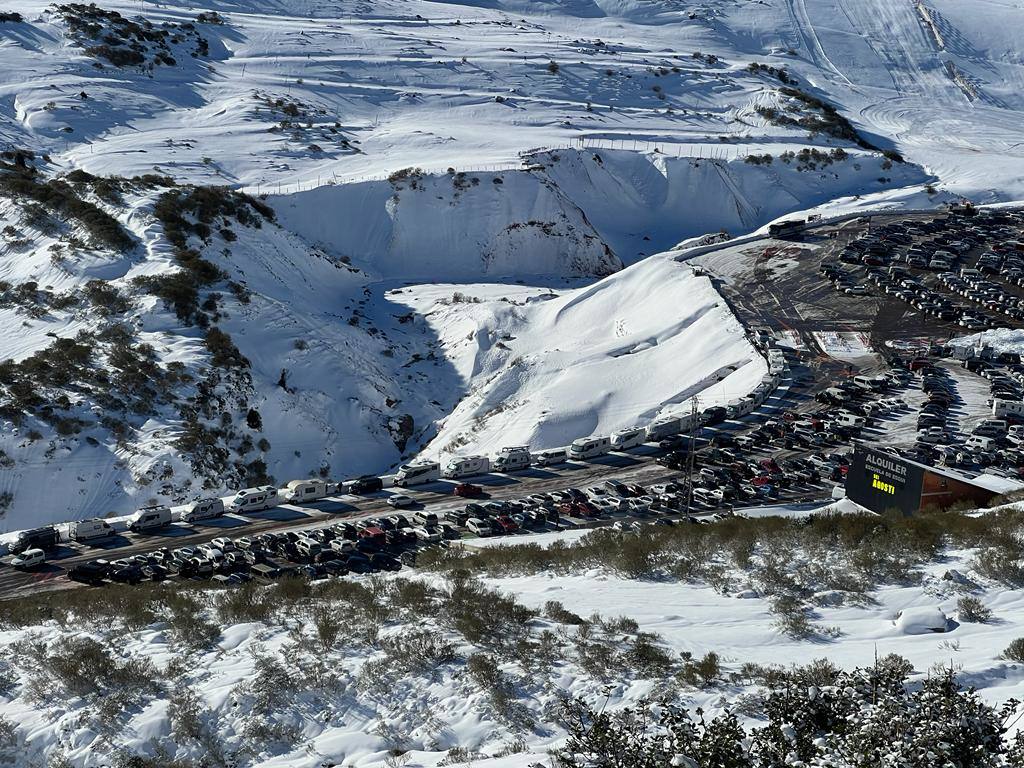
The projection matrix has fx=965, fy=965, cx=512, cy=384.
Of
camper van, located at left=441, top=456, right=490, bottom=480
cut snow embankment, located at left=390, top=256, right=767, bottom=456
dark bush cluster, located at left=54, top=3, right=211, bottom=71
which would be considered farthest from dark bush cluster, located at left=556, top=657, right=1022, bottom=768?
dark bush cluster, located at left=54, top=3, right=211, bottom=71

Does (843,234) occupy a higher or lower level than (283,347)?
higher

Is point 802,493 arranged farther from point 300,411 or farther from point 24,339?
point 24,339

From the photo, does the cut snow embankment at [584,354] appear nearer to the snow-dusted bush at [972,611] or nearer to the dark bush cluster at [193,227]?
the dark bush cluster at [193,227]

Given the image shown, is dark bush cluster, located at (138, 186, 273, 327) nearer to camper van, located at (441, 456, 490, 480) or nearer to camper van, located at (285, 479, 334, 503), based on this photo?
camper van, located at (285, 479, 334, 503)

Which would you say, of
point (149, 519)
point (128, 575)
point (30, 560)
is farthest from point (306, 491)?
point (30, 560)

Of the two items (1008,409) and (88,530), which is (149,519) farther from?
(1008,409)

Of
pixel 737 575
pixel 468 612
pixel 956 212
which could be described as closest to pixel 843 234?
pixel 956 212

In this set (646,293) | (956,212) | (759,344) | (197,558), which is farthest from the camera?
(956,212)

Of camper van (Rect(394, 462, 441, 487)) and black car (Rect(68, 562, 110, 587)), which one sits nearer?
black car (Rect(68, 562, 110, 587))
